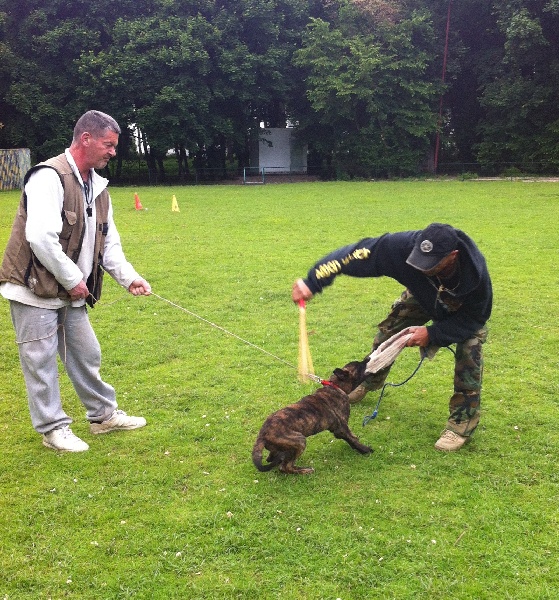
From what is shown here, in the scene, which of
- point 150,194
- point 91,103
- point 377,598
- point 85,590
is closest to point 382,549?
point 377,598

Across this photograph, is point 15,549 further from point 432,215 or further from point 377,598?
point 432,215

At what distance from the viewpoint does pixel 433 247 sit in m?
4.10

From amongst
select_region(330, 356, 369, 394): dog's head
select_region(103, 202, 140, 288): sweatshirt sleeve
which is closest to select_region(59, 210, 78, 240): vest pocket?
select_region(103, 202, 140, 288): sweatshirt sleeve

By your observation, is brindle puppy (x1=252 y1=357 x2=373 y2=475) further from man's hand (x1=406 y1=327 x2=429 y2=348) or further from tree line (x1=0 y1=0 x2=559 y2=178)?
tree line (x1=0 y1=0 x2=559 y2=178)

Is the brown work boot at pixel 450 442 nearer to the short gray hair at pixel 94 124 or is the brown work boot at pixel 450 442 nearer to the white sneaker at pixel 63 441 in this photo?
the white sneaker at pixel 63 441

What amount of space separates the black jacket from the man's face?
1827 mm

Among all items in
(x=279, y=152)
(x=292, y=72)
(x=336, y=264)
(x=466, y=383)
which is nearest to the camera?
(x=336, y=264)

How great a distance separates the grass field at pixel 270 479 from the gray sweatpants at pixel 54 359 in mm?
338

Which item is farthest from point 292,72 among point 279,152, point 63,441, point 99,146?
point 63,441

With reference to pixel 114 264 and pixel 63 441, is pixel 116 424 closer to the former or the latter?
pixel 63 441

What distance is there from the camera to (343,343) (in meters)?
7.23

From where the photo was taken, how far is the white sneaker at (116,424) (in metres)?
5.16

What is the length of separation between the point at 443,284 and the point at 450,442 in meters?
1.35

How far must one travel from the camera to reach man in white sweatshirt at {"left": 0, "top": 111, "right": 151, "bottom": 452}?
4297 mm
